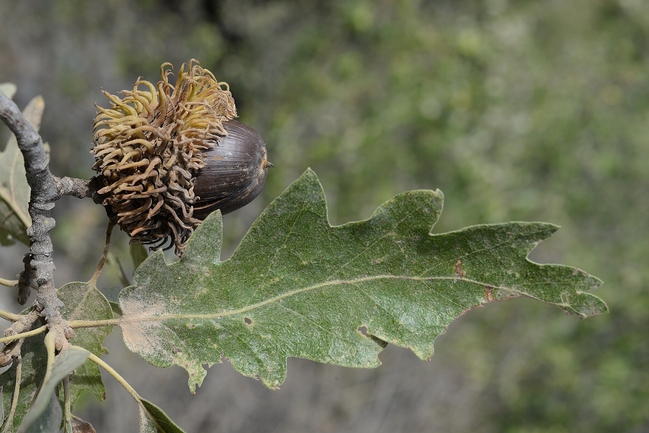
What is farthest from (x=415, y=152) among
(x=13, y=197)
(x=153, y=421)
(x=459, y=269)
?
(x=153, y=421)

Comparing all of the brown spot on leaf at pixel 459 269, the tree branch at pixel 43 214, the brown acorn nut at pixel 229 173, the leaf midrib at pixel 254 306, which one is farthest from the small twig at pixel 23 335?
the brown spot on leaf at pixel 459 269

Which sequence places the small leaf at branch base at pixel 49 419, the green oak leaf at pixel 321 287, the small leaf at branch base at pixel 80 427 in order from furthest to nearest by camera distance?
the small leaf at branch base at pixel 80 427
the green oak leaf at pixel 321 287
the small leaf at branch base at pixel 49 419

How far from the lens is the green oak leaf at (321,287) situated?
98 cm

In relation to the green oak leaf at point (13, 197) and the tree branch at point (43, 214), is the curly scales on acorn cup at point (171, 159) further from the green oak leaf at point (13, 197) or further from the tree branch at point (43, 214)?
the green oak leaf at point (13, 197)

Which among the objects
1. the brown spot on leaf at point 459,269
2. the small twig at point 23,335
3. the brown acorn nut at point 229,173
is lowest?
the small twig at point 23,335

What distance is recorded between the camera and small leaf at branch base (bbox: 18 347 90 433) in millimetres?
774

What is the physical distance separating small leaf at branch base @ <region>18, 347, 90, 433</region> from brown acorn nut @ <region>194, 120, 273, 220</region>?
0.35m

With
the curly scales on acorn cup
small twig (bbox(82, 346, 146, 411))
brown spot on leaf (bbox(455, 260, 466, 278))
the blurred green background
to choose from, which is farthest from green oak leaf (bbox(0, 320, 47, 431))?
the blurred green background

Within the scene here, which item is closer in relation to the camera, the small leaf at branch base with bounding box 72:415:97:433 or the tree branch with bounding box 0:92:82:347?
the tree branch with bounding box 0:92:82:347

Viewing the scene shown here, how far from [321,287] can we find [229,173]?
0.97 ft

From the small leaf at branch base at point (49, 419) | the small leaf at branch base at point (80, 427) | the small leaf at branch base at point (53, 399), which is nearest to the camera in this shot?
the small leaf at branch base at point (53, 399)

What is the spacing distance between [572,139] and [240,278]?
646cm

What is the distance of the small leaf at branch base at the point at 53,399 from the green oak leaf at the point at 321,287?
0.43 ft

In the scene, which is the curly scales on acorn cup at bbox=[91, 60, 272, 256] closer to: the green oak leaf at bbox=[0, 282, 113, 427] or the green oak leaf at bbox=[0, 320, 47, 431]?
the green oak leaf at bbox=[0, 282, 113, 427]
